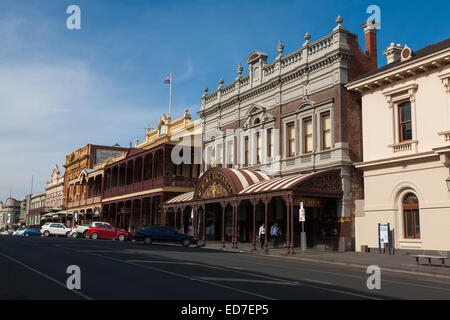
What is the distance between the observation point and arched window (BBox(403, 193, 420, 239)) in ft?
72.4

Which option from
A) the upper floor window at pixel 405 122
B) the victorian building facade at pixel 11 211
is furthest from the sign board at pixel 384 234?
the victorian building facade at pixel 11 211

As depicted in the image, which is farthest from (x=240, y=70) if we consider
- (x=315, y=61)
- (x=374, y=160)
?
(x=374, y=160)

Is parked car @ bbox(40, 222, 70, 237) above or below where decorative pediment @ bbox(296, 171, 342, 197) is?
below

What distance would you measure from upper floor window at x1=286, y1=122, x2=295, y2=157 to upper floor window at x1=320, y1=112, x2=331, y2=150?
110 inches

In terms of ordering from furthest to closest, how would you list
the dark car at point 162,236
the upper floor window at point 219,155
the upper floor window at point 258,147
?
the upper floor window at point 219,155 < the upper floor window at point 258,147 < the dark car at point 162,236

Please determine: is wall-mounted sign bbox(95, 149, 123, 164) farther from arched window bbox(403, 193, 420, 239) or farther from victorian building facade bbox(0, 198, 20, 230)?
victorian building facade bbox(0, 198, 20, 230)

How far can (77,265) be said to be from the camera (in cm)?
1446

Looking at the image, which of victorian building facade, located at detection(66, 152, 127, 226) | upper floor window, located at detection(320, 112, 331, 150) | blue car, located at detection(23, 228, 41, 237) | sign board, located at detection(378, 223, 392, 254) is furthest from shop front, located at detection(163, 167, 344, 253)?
blue car, located at detection(23, 228, 41, 237)

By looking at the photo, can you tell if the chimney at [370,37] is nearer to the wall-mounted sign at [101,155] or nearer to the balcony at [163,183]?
the balcony at [163,183]

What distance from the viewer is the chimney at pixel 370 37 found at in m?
28.7

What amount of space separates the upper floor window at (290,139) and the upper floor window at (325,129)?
9.20 feet

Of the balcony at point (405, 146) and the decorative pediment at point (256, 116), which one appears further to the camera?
the decorative pediment at point (256, 116)
